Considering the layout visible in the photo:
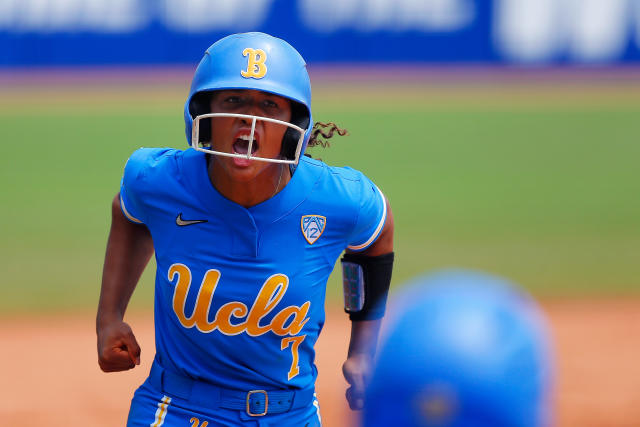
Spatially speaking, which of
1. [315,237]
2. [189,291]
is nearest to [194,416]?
[189,291]

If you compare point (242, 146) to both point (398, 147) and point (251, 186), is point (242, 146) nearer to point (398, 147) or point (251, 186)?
point (251, 186)

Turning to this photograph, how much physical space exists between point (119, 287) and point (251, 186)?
72 centimetres

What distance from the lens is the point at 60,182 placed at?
14.3 meters

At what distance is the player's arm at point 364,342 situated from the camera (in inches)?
127

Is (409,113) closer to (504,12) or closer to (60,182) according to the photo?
(504,12)

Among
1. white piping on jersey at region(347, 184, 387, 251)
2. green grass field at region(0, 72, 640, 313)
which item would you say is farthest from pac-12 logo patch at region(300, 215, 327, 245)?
green grass field at region(0, 72, 640, 313)

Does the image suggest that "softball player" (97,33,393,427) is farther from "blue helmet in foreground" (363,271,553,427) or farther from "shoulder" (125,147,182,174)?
"blue helmet in foreground" (363,271,553,427)

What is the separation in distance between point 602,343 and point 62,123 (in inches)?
563

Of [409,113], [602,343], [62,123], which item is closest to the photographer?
[602,343]

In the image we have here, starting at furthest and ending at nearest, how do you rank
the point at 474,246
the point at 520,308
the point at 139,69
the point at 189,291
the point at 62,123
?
1. the point at 139,69
2. the point at 62,123
3. the point at 474,246
4. the point at 189,291
5. the point at 520,308

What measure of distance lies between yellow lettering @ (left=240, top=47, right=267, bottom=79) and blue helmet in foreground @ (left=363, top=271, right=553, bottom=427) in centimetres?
183

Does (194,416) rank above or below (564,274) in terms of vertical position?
above

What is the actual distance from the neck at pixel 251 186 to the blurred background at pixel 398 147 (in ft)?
9.02

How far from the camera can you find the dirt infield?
6117 millimetres
